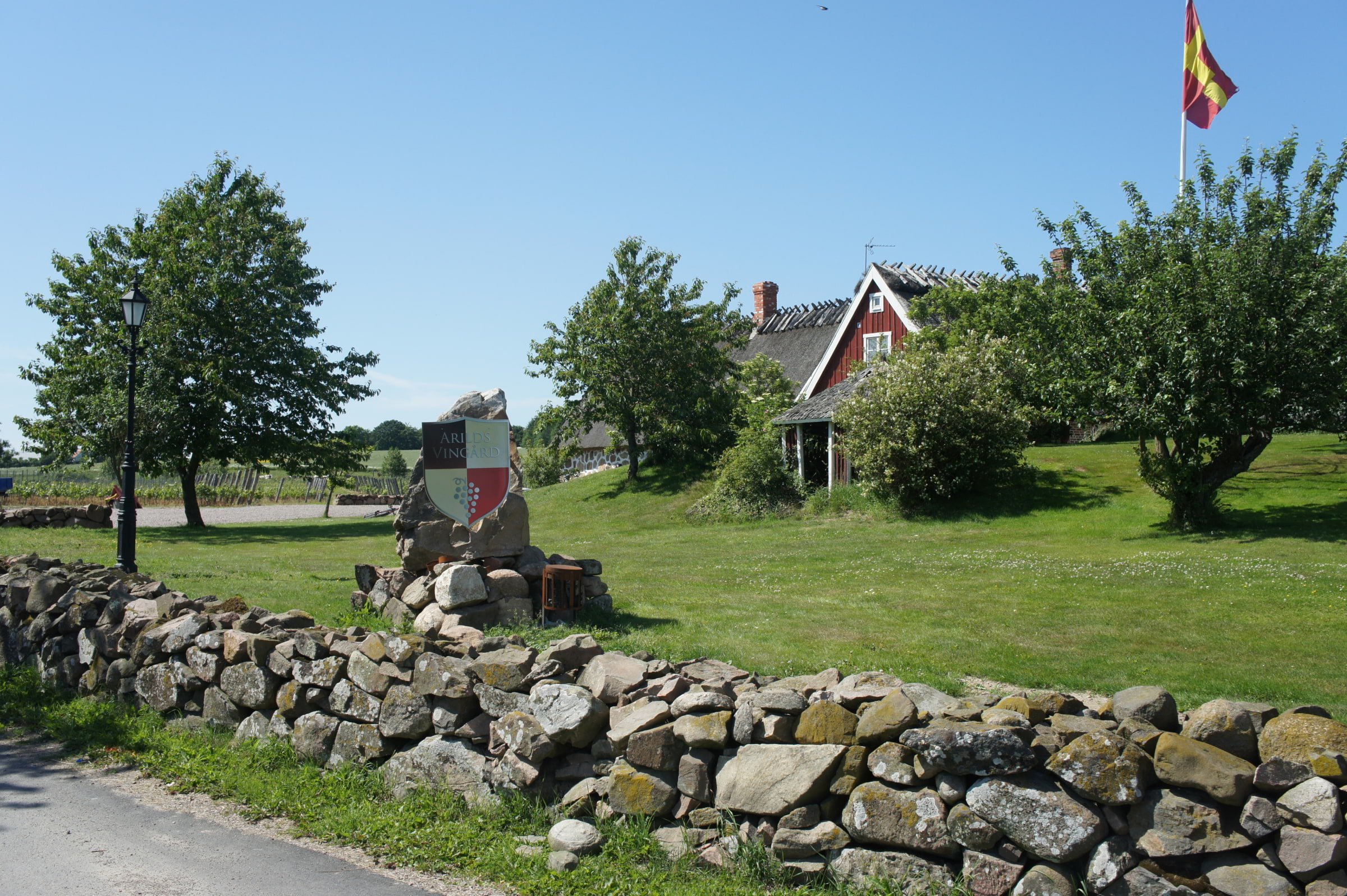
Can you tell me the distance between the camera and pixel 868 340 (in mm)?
32969

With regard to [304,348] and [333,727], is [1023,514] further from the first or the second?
[304,348]

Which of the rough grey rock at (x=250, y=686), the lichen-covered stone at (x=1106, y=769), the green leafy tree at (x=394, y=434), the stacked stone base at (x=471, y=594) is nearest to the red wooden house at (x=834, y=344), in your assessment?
the stacked stone base at (x=471, y=594)

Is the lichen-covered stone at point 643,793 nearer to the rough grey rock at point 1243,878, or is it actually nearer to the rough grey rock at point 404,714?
the rough grey rock at point 404,714

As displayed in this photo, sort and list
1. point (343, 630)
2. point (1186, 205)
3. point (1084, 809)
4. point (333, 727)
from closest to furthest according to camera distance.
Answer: point (1084, 809) → point (333, 727) → point (343, 630) → point (1186, 205)

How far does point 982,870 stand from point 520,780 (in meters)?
2.78

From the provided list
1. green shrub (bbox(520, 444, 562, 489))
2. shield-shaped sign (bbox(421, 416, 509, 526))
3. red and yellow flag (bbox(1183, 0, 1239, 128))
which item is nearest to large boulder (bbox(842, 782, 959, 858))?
shield-shaped sign (bbox(421, 416, 509, 526))

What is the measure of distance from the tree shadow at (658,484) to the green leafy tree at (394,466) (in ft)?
102

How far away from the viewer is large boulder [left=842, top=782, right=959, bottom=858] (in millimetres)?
4598

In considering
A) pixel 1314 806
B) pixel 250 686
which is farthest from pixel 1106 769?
pixel 250 686

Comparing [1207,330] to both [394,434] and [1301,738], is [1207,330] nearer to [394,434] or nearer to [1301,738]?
[1301,738]

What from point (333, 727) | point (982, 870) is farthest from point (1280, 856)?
point (333, 727)

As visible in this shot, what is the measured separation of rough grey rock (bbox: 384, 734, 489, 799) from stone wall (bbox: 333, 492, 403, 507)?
38.5 meters

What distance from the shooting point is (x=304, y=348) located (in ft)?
98.1

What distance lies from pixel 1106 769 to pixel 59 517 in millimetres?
26931
